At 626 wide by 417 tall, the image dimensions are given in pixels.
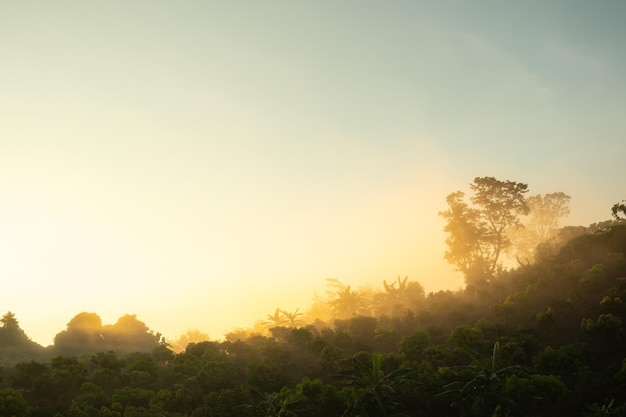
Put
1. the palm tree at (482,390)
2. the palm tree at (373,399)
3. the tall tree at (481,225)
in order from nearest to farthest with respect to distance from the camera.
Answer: the palm tree at (482,390)
the palm tree at (373,399)
the tall tree at (481,225)

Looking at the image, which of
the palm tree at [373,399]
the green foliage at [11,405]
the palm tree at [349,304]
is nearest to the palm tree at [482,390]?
the palm tree at [373,399]

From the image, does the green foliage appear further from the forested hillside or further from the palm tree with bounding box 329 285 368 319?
the palm tree with bounding box 329 285 368 319

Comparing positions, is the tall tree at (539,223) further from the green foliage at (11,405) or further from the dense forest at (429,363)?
the green foliage at (11,405)

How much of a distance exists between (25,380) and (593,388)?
131 feet

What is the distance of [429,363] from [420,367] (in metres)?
0.80

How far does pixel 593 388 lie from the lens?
79.5ft

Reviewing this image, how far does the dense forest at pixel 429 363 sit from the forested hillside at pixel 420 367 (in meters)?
0.09

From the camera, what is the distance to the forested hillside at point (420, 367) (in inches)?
952

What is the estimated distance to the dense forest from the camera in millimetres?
24281

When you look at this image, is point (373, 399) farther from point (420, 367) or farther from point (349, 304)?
point (349, 304)

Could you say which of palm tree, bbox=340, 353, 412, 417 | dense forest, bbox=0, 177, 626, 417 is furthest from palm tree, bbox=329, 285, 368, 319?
palm tree, bbox=340, 353, 412, 417

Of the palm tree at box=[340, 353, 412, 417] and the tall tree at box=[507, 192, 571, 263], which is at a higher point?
the tall tree at box=[507, 192, 571, 263]

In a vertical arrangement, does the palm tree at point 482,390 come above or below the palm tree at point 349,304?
below

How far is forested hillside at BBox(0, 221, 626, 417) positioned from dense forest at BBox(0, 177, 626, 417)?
9 cm
